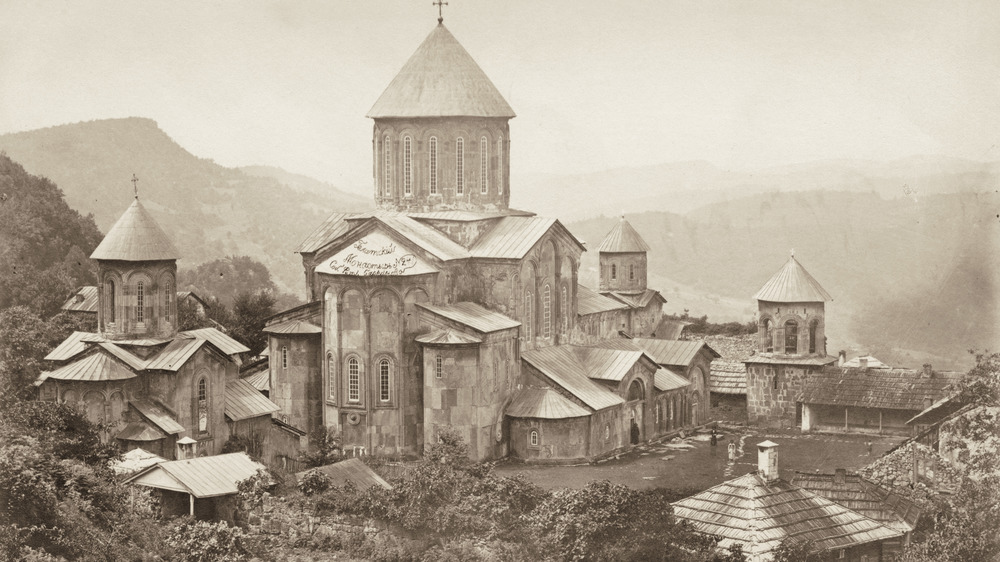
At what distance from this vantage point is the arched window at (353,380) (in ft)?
119

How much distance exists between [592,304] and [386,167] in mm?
8297

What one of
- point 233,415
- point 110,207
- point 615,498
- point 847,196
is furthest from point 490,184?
point 110,207

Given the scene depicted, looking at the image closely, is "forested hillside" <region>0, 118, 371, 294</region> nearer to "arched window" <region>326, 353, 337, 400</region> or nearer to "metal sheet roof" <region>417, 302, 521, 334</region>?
"arched window" <region>326, 353, 337, 400</region>

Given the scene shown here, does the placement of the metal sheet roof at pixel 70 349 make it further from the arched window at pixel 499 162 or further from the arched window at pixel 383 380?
the arched window at pixel 499 162

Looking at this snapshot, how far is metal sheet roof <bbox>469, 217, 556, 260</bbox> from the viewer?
38.3 metres

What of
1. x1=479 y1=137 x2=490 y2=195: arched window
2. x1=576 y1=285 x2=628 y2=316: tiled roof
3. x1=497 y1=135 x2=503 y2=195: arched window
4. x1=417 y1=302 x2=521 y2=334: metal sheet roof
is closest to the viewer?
x1=417 y1=302 x2=521 y2=334: metal sheet roof

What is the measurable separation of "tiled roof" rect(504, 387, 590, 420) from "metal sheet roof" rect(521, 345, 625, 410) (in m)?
0.39

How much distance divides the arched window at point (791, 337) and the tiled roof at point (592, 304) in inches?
212

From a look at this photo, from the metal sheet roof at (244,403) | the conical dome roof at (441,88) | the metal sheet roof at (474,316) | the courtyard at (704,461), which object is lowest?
the courtyard at (704,461)

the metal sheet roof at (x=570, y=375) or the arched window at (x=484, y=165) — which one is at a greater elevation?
the arched window at (x=484, y=165)

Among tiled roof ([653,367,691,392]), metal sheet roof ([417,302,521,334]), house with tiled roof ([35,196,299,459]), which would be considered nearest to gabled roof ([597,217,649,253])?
tiled roof ([653,367,691,392])

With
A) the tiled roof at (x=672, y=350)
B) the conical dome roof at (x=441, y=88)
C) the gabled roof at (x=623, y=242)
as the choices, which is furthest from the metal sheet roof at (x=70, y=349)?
the gabled roof at (x=623, y=242)

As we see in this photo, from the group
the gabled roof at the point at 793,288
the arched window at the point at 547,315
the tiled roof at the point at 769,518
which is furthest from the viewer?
the gabled roof at the point at 793,288

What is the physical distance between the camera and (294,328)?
37844mm
